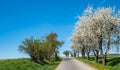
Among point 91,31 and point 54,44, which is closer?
point 91,31

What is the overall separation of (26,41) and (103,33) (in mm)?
18428

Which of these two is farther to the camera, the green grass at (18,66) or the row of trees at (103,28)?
the row of trees at (103,28)

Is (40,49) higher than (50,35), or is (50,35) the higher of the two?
(50,35)

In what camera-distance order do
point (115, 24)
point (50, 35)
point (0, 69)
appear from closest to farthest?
point (0, 69) → point (115, 24) → point (50, 35)

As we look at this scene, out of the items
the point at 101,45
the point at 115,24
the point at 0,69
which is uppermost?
the point at 115,24

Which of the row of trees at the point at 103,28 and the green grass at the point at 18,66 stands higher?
the row of trees at the point at 103,28

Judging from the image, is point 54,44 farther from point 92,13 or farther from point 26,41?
point 92,13

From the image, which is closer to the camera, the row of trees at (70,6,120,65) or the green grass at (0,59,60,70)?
the green grass at (0,59,60,70)

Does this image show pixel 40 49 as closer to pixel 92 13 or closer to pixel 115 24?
pixel 92 13

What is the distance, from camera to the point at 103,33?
46906 mm

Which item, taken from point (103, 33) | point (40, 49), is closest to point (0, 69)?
point (103, 33)

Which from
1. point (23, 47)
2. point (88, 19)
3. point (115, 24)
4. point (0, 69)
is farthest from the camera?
point (23, 47)

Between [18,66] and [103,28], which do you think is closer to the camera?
[18,66]

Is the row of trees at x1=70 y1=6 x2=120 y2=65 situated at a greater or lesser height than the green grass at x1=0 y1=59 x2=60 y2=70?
greater
